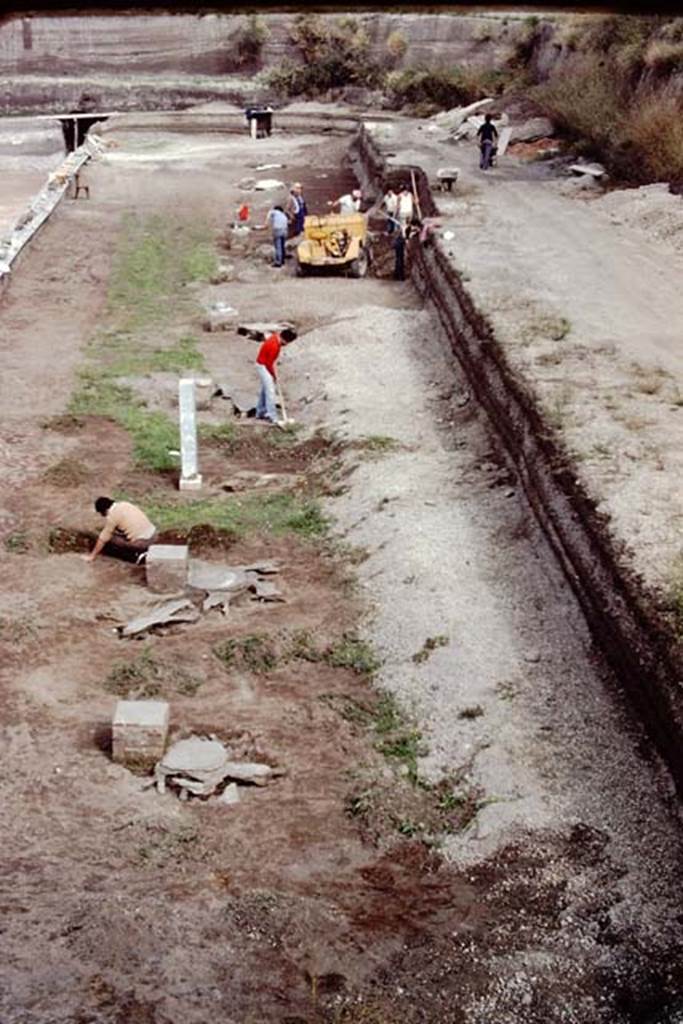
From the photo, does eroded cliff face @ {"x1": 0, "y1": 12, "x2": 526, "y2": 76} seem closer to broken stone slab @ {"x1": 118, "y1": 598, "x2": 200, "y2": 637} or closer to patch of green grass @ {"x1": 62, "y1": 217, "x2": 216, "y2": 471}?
patch of green grass @ {"x1": 62, "y1": 217, "x2": 216, "y2": 471}

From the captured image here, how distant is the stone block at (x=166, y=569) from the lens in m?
12.9

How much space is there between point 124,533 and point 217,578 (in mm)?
1286

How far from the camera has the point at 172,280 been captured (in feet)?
86.9

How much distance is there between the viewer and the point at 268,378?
1811 cm

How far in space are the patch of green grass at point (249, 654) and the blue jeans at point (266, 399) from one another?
673cm

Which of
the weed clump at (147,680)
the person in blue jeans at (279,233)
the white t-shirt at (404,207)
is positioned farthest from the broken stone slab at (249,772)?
the white t-shirt at (404,207)

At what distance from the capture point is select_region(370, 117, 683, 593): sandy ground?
41.6ft

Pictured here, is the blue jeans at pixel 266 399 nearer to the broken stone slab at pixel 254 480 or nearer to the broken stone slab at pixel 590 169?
the broken stone slab at pixel 254 480

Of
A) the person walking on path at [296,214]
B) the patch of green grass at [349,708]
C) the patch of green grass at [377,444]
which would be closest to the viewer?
the patch of green grass at [349,708]

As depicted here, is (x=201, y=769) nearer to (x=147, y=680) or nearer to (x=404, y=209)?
(x=147, y=680)

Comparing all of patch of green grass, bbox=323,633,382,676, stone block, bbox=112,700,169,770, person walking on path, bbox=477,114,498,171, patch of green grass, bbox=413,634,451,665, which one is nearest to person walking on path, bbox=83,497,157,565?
patch of green grass, bbox=323,633,382,676

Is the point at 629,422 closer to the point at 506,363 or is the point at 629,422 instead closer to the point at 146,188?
the point at 506,363

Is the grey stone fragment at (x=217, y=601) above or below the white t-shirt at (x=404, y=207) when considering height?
above

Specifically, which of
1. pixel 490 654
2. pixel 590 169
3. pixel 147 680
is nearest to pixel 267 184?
pixel 590 169
